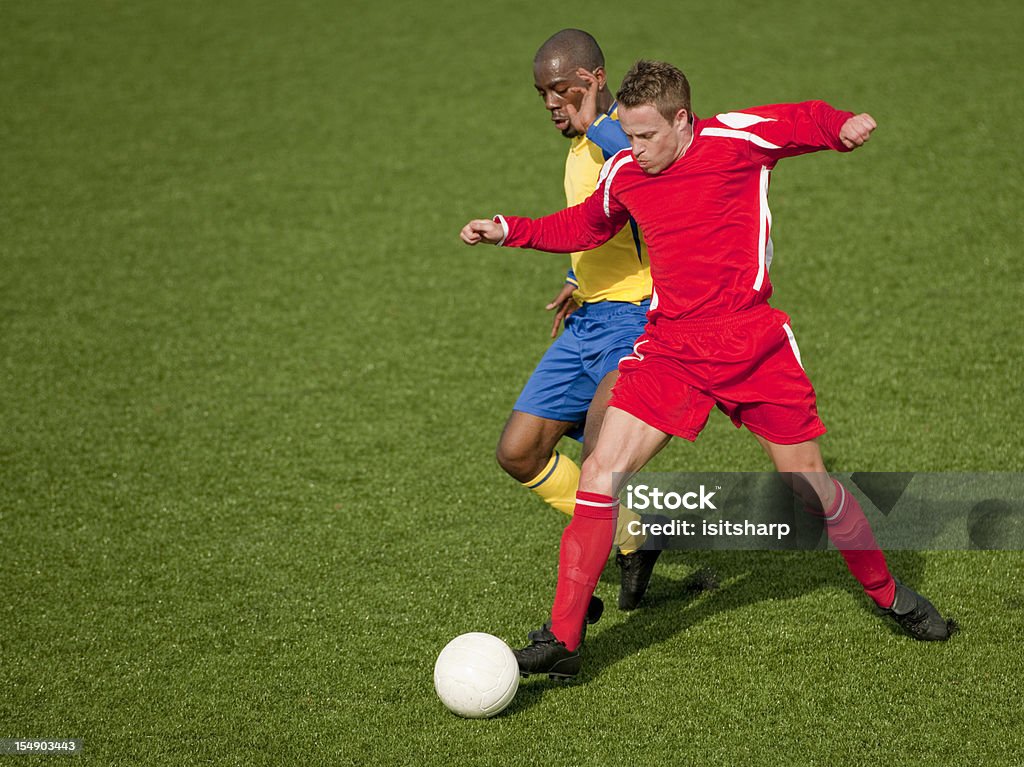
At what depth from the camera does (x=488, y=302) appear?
792 cm

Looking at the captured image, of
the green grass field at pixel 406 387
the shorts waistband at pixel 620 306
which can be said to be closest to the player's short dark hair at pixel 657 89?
the shorts waistband at pixel 620 306

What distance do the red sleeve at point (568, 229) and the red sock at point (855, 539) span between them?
1238 millimetres

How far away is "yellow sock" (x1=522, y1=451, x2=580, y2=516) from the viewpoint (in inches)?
187

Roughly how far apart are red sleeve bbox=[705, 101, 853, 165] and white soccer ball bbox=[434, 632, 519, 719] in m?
1.91

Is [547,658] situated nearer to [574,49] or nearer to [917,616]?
[917,616]

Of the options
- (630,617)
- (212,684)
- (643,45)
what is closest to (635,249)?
(630,617)

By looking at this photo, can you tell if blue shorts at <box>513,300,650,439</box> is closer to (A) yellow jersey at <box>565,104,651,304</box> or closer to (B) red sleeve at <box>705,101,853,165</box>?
(A) yellow jersey at <box>565,104,651,304</box>

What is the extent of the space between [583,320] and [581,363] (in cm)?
20

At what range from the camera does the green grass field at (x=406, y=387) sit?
406 cm

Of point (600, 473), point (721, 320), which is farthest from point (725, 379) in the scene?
point (600, 473)

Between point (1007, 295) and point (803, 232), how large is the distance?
64.0 inches

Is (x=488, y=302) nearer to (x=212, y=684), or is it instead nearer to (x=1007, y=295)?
(x=1007, y=295)

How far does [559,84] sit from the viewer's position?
4.50m

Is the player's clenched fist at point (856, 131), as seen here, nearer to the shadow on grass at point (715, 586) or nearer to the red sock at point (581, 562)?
the red sock at point (581, 562)
